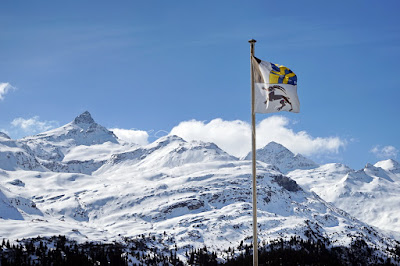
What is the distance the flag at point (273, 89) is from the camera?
4031 centimetres

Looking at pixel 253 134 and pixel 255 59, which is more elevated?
pixel 255 59

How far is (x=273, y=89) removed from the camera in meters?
40.5

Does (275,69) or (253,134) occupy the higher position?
(275,69)

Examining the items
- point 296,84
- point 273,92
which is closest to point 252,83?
point 273,92

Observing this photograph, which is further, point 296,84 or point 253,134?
point 296,84

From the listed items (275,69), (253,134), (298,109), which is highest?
(275,69)

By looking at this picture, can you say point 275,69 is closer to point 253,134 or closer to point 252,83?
point 252,83

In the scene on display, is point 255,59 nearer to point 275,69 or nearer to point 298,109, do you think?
point 275,69

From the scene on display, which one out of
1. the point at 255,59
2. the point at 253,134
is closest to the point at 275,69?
the point at 255,59

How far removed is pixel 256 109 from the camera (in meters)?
40.1

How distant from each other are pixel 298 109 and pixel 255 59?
19.2ft

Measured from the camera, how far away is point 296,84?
41938mm

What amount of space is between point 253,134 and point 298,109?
5067 mm

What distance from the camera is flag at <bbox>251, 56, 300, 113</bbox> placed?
40.3 m
